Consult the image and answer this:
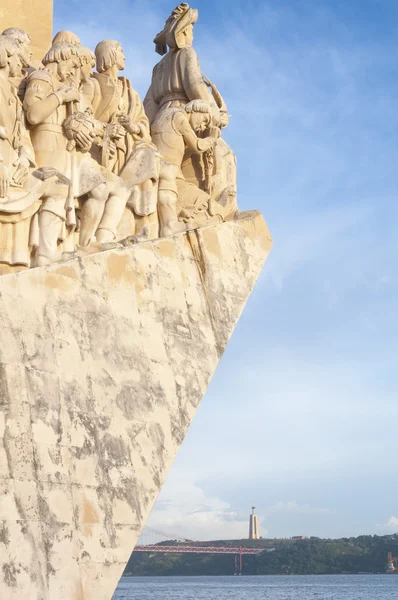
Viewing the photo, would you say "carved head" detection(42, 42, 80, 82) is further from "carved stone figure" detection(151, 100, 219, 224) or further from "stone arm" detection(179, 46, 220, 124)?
"stone arm" detection(179, 46, 220, 124)

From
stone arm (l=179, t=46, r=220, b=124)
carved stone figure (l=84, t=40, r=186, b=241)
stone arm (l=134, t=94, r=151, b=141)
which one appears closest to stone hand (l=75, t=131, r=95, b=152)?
carved stone figure (l=84, t=40, r=186, b=241)

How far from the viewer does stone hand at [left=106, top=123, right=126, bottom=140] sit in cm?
809

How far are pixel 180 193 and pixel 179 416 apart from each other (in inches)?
96.9

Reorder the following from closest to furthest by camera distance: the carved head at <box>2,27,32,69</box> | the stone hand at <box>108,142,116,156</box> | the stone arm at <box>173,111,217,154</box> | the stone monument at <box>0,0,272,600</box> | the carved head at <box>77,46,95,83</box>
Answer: the stone monument at <box>0,0,272,600</box> < the carved head at <box>2,27,32,69</box> < the carved head at <box>77,46,95,83</box> < the stone hand at <box>108,142,116,156</box> < the stone arm at <box>173,111,217,154</box>

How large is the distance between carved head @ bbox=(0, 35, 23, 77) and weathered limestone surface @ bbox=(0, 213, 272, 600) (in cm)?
152

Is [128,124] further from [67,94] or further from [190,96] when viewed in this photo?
[190,96]

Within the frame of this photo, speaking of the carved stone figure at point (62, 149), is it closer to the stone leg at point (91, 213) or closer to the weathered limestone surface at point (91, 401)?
the stone leg at point (91, 213)

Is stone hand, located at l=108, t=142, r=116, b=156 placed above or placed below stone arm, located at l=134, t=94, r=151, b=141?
below

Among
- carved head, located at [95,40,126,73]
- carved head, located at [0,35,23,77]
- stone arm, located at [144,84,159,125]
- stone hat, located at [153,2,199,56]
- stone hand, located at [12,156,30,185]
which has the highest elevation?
stone hat, located at [153,2,199,56]

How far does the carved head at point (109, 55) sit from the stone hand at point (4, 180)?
211 cm

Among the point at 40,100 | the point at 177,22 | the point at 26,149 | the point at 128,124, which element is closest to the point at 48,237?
A: the point at 26,149

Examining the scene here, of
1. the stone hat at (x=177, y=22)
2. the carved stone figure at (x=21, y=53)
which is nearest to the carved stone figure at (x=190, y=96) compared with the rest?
the stone hat at (x=177, y=22)

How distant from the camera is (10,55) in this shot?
7207mm

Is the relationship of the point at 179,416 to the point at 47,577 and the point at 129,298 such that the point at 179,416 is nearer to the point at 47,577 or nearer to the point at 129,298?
the point at 129,298
